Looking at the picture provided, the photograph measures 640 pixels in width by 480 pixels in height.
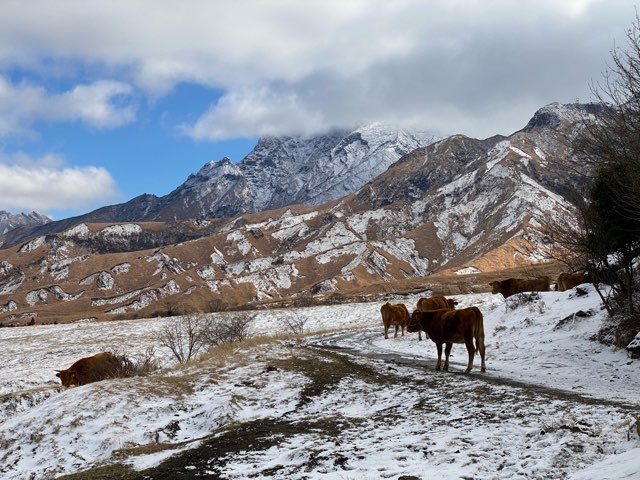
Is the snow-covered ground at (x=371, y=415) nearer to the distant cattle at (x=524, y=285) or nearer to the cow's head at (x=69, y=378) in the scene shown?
the cow's head at (x=69, y=378)

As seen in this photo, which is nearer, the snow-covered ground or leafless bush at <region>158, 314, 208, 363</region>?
the snow-covered ground

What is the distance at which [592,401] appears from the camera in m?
9.45

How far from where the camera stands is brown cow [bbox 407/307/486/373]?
1421 centimetres

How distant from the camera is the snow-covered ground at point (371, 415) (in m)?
6.74

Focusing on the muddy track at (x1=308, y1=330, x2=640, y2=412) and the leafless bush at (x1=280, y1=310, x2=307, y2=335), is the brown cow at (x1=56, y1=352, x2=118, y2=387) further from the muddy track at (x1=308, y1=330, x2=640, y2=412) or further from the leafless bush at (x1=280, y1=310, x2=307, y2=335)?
the leafless bush at (x1=280, y1=310, x2=307, y2=335)

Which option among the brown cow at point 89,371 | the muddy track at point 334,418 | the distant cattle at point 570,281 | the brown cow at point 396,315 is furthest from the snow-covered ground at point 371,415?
the distant cattle at point 570,281

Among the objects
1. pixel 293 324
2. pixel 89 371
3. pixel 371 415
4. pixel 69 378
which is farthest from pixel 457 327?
pixel 293 324

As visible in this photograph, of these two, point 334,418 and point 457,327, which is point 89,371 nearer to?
point 334,418

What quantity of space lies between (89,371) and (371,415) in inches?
490

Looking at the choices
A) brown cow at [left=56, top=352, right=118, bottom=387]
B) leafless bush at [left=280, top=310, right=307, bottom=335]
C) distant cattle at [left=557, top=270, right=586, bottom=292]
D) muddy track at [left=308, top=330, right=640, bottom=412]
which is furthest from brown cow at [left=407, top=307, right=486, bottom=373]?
leafless bush at [left=280, top=310, right=307, bottom=335]

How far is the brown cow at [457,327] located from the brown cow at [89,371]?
11.4 meters

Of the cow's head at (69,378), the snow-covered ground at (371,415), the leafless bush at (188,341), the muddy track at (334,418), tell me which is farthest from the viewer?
the leafless bush at (188,341)

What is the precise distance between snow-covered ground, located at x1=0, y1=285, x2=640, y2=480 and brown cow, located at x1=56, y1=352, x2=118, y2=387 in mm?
1489

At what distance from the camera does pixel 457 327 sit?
568 inches
